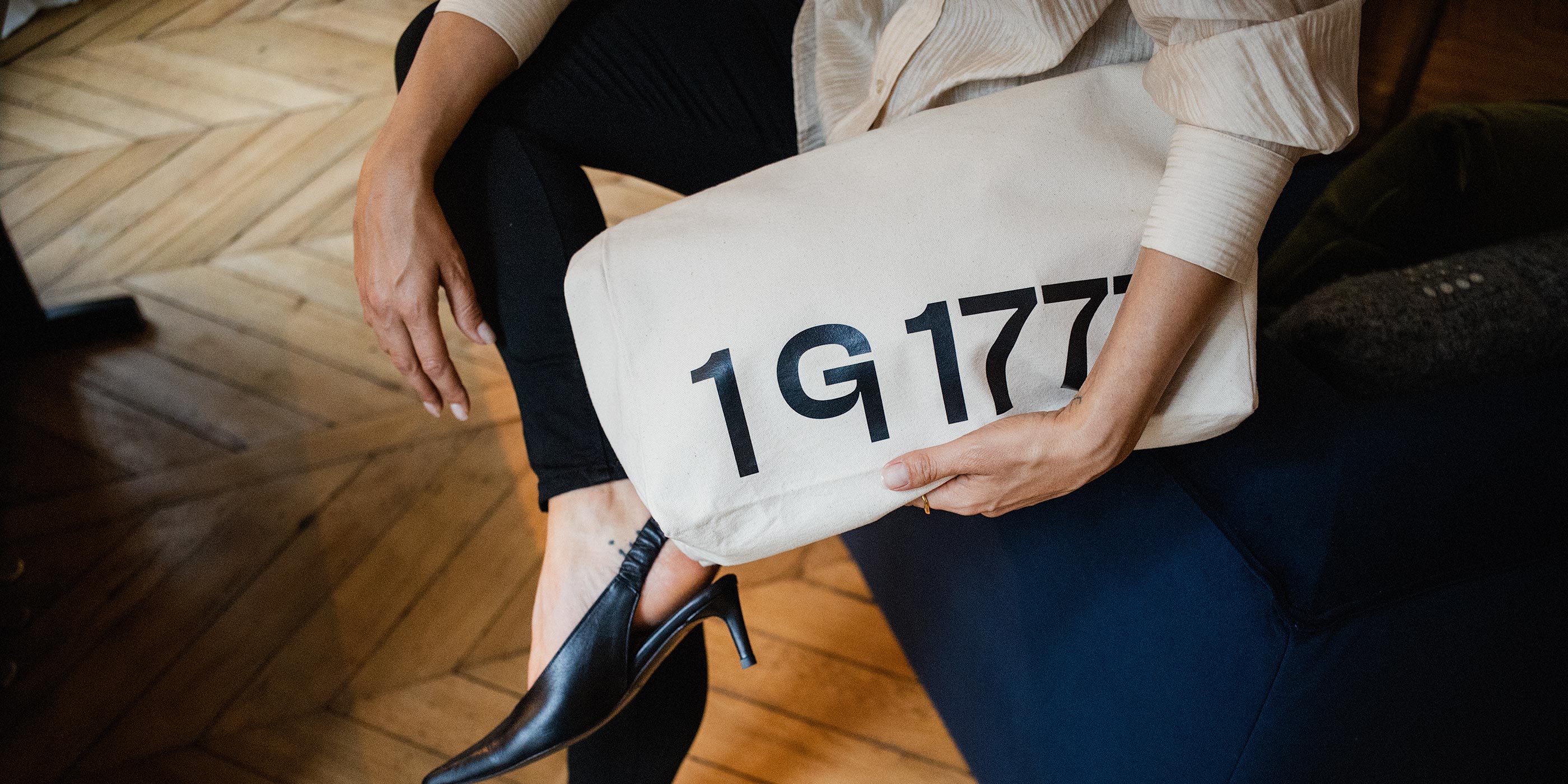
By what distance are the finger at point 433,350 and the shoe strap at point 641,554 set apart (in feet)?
0.47

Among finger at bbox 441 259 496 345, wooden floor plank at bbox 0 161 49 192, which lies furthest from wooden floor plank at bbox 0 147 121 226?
finger at bbox 441 259 496 345

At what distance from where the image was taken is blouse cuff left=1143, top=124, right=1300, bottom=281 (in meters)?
0.43

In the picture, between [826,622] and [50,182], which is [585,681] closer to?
[826,622]

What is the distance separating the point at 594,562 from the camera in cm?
56

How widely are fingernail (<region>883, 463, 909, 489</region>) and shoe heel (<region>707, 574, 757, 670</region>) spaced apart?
16 centimetres

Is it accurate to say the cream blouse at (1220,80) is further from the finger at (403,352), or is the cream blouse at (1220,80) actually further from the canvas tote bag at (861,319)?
the finger at (403,352)

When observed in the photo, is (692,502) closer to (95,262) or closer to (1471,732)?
(1471,732)

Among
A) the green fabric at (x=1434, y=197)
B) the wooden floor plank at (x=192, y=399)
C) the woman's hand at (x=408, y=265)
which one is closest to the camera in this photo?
the woman's hand at (x=408, y=265)

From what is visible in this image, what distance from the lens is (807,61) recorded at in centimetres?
65

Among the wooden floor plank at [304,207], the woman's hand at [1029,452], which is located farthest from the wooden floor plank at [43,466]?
the woman's hand at [1029,452]

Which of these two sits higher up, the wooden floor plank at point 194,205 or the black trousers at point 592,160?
the black trousers at point 592,160

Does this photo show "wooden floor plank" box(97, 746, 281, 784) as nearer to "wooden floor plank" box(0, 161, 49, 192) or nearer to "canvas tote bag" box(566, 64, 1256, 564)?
"canvas tote bag" box(566, 64, 1256, 564)

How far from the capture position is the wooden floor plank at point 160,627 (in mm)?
859

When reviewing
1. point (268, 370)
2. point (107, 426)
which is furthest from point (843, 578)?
point (107, 426)
